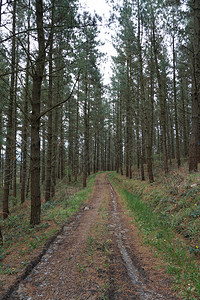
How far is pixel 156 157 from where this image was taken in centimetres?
2342

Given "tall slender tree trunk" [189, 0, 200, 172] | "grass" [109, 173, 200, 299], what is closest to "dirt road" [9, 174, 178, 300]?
"grass" [109, 173, 200, 299]

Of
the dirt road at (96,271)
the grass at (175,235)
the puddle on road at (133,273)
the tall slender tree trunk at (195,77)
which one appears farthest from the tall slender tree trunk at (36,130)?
the tall slender tree trunk at (195,77)

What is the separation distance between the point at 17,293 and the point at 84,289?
110 cm

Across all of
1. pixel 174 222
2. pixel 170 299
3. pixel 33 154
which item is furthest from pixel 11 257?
pixel 174 222

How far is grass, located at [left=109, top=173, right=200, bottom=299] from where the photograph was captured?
118 inches

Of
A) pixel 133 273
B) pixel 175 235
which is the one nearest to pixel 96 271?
pixel 133 273

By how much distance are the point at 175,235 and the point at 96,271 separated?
9.62 feet

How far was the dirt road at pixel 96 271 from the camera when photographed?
2648 mm

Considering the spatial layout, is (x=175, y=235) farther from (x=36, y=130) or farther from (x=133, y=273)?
(x=36, y=130)

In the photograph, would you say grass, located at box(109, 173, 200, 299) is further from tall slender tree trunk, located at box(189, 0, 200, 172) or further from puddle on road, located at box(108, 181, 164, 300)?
tall slender tree trunk, located at box(189, 0, 200, 172)

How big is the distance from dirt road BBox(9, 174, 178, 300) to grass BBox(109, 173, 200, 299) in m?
0.29

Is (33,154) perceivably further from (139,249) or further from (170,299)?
(170,299)

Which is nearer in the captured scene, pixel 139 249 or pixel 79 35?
pixel 139 249

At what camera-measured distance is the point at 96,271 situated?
10.6 feet
